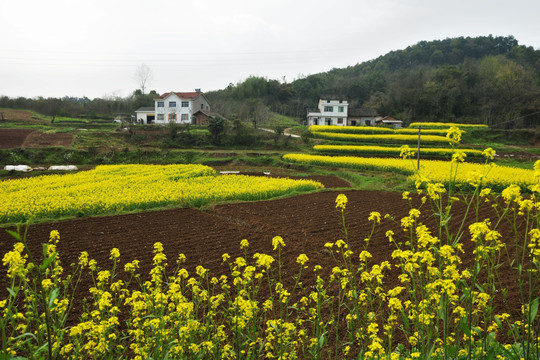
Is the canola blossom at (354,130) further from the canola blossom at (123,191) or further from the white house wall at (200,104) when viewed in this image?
the canola blossom at (123,191)

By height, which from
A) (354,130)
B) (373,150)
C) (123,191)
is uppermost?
(354,130)

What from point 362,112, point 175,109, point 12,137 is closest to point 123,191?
point 12,137

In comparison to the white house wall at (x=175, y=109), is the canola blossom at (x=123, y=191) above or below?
below

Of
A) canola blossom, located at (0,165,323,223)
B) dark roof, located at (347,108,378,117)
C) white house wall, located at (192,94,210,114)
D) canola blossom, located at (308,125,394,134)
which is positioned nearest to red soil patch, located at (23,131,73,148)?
canola blossom, located at (0,165,323,223)

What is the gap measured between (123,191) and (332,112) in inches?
1881

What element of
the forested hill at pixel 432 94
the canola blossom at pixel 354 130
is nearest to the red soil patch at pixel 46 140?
the forested hill at pixel 432 94

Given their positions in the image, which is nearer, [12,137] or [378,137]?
[12,137]

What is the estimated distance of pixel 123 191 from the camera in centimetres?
1719

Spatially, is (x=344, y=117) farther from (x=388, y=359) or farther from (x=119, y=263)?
(x=388, y=359)

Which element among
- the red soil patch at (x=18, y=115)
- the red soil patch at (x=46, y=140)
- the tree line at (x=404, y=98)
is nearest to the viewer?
the red soil patch at (x=46, y=140)

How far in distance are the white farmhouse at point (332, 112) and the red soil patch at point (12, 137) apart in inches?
1578

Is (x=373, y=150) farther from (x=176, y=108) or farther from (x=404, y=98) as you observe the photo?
(x=404, y=98)

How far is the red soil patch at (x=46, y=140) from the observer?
3342 cm

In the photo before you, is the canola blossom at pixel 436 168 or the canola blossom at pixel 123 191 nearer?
the canola blossom at pixel 123 191
